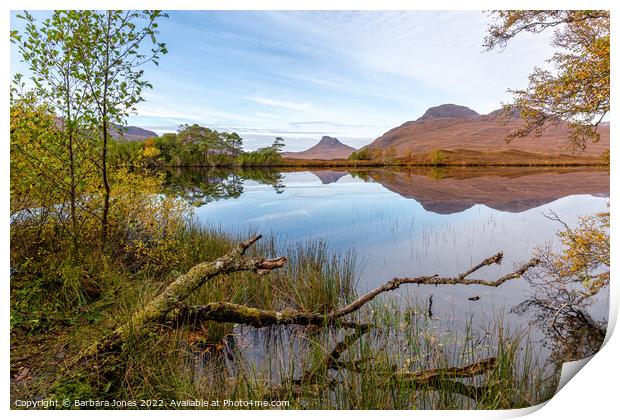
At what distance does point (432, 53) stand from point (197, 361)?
3429 millimetres

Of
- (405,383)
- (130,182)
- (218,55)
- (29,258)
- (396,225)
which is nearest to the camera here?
(405,383)

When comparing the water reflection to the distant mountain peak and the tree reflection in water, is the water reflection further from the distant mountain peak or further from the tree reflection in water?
the distant mountain peak

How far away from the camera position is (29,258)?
302 cm

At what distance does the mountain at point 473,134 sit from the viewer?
3469 millimetres

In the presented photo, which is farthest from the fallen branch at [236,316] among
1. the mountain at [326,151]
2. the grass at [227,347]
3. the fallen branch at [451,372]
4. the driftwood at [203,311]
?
the mountain at [326,151]

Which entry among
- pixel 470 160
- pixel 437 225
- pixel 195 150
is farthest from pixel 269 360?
pixel 437 225

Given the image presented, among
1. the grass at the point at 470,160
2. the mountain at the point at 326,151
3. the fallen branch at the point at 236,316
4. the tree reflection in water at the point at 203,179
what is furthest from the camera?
the tree reflection in water at the point at 203,179

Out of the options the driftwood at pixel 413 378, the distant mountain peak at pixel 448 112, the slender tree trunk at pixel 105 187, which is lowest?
the driftwood at pixel 413 378

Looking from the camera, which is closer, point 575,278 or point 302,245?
point 575,278

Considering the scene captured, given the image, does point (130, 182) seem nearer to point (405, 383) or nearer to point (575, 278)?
point (405, 383)

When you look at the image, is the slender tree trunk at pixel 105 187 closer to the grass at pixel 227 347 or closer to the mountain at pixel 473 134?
the grass at pixel 227 347

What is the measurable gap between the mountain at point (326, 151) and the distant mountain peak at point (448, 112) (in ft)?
2.96
